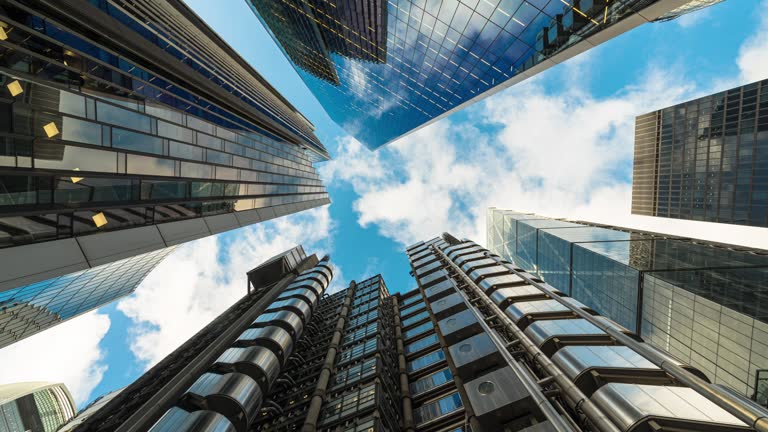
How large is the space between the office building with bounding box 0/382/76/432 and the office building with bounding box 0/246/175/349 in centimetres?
2592

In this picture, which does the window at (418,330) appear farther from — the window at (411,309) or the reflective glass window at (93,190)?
the reflective glass window at (93,190)

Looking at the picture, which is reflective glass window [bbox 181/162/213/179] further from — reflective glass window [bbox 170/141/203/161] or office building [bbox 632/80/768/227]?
office building [bbox 632/80/768/227]

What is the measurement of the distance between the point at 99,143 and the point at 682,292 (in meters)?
41.4

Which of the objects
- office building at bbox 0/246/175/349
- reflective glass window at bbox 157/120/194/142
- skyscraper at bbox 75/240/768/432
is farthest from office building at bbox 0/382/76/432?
reflective glass window at bbox 157/120/194/142

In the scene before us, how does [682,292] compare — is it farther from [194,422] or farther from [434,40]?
[194,422]

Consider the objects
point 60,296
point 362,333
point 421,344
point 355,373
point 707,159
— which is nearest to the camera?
point 355,373

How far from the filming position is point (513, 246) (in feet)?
219

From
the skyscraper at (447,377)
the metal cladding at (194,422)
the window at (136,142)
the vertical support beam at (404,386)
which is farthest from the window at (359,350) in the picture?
the window at (136,142)

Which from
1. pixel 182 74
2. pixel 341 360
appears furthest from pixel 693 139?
pixel 182 74

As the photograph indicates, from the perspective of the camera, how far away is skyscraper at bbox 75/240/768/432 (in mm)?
13219

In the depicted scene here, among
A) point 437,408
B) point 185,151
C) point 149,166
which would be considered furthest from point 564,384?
point 185,151

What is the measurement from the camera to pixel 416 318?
3616 cm

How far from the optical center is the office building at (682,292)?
22938 millimetres

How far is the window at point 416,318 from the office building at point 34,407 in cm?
7860
